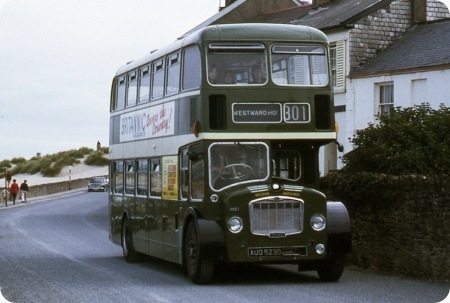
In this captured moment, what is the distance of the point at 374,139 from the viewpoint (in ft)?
80.1

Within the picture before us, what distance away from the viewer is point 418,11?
43.7 m

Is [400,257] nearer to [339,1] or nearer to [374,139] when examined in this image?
[374,139]

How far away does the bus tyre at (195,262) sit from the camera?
1944 cm

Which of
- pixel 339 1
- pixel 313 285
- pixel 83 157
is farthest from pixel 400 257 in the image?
pixel 83 157

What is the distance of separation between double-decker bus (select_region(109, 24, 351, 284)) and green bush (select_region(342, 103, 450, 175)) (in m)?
3.07

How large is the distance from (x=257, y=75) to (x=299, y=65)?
2.60 feet

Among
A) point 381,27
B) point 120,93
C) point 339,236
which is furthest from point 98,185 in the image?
point 339,236

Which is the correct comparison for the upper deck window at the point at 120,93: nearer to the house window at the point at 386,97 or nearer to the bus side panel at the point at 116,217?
the bus side panel at the point at 116,217

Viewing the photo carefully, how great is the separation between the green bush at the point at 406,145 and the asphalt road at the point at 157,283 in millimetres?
2266

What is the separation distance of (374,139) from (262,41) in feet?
16.0

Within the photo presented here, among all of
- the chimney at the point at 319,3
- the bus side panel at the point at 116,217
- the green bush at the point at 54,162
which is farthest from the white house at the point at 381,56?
the green bush at the point at 54,162

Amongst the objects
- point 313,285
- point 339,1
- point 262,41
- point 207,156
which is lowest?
point 313,285

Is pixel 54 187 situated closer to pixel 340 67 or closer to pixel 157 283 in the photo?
pixel 340 67

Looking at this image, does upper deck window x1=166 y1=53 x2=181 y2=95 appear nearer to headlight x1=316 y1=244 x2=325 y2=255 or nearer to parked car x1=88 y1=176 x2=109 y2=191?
headlight x1=316 y1=244 x2=325 y2=255
